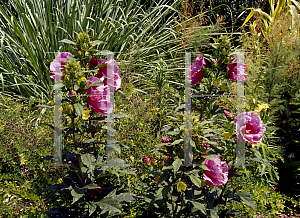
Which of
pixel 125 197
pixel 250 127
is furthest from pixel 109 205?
pixel 250 127

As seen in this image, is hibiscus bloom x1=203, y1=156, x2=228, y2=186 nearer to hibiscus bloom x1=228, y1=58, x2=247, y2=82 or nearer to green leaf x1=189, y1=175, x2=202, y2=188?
green leaf x1=189, y1=175, x2=202, y2=188

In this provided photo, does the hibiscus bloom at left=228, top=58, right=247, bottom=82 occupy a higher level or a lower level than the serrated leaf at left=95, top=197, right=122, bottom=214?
higher

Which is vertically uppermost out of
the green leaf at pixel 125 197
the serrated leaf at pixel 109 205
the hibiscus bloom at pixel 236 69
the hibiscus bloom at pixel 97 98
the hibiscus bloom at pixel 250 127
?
the hibiscus bloom at pixel 236 69

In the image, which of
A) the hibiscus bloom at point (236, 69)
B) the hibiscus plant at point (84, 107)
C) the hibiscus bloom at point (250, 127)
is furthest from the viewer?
the hibiscus bloom at point (236, 69)

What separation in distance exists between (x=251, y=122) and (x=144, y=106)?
1313 millimetres

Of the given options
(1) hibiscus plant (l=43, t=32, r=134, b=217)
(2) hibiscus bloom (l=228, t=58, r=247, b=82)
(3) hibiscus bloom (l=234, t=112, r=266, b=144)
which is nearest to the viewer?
(1) hibiscus plant (l=43, t=32, r=134, b=217)

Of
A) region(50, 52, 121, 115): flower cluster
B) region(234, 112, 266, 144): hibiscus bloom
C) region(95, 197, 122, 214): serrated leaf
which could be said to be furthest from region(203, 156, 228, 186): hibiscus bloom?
region(50, 52, 121, 115): flower cluster

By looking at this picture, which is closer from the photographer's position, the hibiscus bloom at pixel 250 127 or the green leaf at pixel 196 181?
the green leaf at pixel 196 181

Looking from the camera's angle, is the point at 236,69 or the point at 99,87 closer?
the point at 99,87

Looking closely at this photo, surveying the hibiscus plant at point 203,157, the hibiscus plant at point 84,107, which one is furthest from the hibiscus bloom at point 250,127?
the hibiscus plant at point 84,107

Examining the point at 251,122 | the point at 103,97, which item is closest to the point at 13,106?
the point at 103,97

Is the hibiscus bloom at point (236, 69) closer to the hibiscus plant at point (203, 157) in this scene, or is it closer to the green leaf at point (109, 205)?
the hibiscus plant at point (203, 157)

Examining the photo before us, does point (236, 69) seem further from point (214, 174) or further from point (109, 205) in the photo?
point (109, 205)

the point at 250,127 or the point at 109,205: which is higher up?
the point at 250,127
